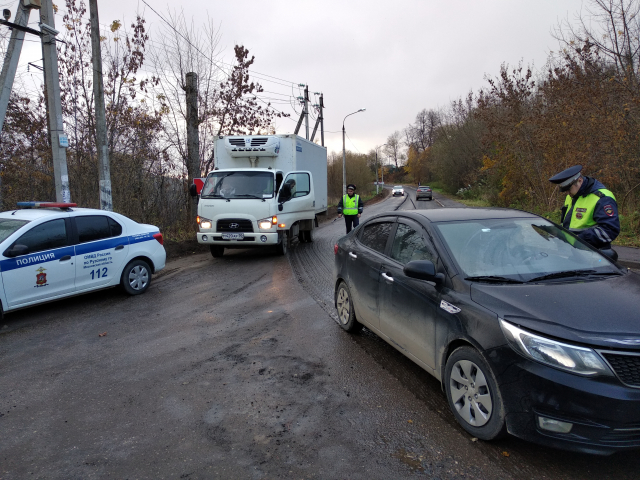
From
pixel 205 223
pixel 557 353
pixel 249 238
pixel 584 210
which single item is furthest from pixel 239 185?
pixel 557 353

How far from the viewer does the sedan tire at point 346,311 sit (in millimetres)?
5195

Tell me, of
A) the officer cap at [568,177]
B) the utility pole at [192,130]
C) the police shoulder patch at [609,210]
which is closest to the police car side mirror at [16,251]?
the officer cap at [568,177]

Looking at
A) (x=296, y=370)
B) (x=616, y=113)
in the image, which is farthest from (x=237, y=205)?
(x=616, y=113)

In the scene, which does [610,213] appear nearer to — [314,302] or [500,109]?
[314,302]

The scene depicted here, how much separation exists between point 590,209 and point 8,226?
748 centimetres

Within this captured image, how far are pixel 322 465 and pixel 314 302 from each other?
4120 mm

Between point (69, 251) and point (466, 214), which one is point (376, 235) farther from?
point (69, 251)

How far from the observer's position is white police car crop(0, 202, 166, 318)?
602cm

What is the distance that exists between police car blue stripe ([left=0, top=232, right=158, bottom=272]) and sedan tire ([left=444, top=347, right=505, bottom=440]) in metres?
5.72

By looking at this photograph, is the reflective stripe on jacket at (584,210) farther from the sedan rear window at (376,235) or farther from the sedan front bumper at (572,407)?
the sedan front bumper at (572,407)

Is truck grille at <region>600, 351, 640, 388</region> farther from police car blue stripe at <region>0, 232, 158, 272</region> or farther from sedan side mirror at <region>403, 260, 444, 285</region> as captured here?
police car blue stripe at <region>0, 232, 158, 272</region>

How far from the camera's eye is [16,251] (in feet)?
19.5

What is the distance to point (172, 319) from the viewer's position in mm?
6168

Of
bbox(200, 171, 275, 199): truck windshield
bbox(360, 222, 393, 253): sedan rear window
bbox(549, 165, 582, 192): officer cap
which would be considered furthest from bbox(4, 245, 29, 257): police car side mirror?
bbox(549, 165, 582, 192): officer cap
